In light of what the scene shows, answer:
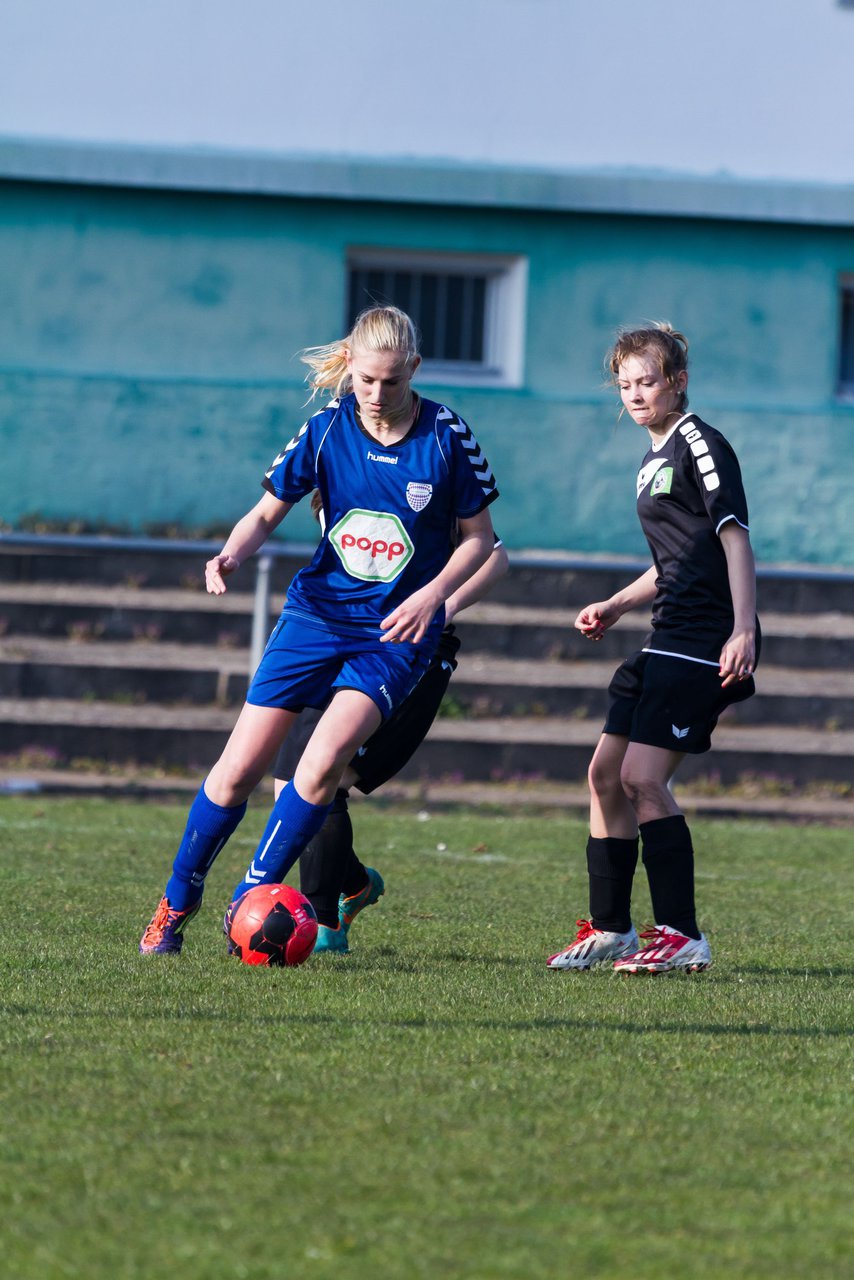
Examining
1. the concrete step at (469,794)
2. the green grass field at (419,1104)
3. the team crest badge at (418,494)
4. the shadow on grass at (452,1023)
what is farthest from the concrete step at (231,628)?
the shadow on grass at (452,1023)

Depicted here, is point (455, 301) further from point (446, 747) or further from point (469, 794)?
point (469, 794)

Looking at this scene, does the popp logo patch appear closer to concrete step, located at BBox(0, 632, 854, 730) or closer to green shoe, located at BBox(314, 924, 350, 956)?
green shoe, located at BBox(314, 924, 350, 956)

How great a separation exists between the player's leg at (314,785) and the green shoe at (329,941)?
1.08 ft

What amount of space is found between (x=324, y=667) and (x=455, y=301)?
8213mm

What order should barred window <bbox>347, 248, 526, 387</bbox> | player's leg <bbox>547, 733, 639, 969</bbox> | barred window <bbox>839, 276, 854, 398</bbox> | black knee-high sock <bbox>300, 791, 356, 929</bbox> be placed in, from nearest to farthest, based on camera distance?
player's leg <bbox>547, 733, 639, 969</bbox>
black knee-high sock <bbox>300, 791, 356, 929</bbox>
barred window <bbox>347, 248, 526, 387</bbox>
barred window <bbox>839, 276, 854, 398</bbox>

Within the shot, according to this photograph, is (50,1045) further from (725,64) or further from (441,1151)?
(725,64)

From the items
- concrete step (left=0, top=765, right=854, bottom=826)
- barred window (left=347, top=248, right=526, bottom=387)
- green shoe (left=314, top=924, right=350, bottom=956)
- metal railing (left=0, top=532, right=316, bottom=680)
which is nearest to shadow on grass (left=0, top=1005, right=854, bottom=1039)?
green shoe (left=314, top=924, right=350, bottom=956)

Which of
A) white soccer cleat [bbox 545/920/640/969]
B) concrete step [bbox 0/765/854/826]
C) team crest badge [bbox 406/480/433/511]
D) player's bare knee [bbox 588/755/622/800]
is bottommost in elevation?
concrete step [bbox 0/765/854/826]

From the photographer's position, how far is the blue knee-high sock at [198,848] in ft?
16.8

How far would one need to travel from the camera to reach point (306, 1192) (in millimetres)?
2904

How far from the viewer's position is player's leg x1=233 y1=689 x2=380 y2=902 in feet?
16.4

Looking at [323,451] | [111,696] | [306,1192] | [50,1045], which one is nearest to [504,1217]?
[306,1192]

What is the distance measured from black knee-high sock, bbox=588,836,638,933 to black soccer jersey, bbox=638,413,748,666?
25.8 inches

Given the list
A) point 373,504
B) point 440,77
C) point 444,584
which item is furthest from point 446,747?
point 444,584
